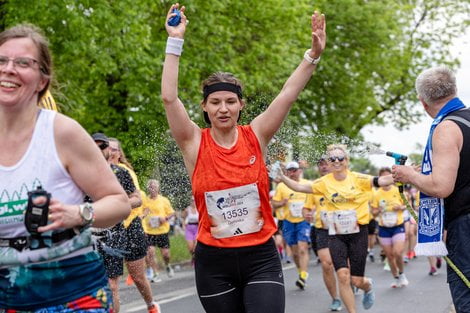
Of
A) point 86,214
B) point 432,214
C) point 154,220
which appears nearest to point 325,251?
point 432,214

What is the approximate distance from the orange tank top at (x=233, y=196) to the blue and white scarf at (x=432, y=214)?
0.93 meters

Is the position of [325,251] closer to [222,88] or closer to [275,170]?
[275,170]

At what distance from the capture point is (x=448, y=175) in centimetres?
486

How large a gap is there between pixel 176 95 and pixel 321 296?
8847 mm

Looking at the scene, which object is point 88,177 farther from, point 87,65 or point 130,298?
point 87,65

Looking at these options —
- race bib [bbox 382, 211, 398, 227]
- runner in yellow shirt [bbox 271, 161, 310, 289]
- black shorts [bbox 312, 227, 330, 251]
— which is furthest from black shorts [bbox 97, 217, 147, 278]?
race bib [bbox 382, 211, 398, 227]

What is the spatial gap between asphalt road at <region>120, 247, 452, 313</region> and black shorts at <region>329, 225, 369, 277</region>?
1.05 metres

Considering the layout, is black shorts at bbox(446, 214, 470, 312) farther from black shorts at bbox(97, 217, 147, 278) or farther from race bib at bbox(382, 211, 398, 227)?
race bib at bbox(382, 211, 398, 227)

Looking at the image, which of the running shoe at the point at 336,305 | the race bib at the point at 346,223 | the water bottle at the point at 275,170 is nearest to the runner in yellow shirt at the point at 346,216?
the race bib at the point at 346,223

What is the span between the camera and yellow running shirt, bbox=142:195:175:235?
669 inches

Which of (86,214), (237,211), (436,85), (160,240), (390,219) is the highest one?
(436,85)

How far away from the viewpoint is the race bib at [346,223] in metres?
10.3

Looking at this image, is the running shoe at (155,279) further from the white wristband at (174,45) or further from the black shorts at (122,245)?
the white wristband at (174,45)

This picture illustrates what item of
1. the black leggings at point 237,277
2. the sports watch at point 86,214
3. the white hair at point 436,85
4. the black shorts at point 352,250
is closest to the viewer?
the sports watch at point 86,214
